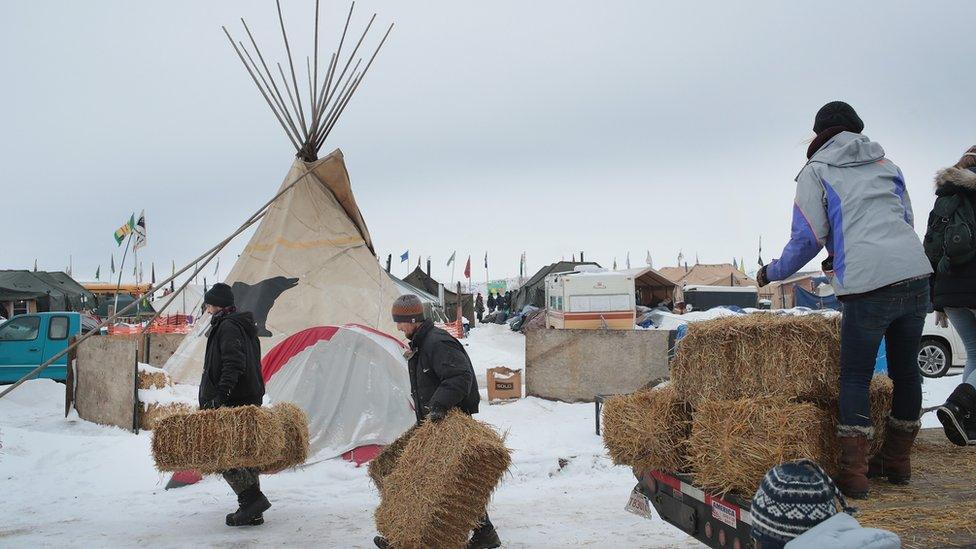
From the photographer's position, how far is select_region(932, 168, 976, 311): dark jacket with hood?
14.8 feet

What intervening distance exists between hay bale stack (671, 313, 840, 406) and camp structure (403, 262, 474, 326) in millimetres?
27741

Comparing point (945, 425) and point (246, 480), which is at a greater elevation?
point (945, 425)

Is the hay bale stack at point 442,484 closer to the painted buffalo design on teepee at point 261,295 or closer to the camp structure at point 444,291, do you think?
the painted buffalo design on teepee at point 261,295

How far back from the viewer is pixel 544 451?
830cm

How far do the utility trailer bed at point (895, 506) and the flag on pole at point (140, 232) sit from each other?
18274mm

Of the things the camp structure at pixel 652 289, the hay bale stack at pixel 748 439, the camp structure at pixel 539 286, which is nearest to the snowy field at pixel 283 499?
the hay bale stack at pixel 748 439

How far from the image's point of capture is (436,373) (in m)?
4.93

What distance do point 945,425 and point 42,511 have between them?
24.1 feet

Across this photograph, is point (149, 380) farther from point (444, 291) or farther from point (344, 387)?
point (444, 291)

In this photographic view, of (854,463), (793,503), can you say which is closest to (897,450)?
(854,463)

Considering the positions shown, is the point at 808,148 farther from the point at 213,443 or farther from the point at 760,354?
the point at 213,443

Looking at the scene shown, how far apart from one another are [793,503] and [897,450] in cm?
206

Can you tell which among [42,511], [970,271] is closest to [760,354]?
[970,271]

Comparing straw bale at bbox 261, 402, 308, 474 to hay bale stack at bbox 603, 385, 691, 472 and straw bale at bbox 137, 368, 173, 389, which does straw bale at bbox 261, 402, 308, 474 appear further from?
straw bale at bbox 137, 368, 173, 389
